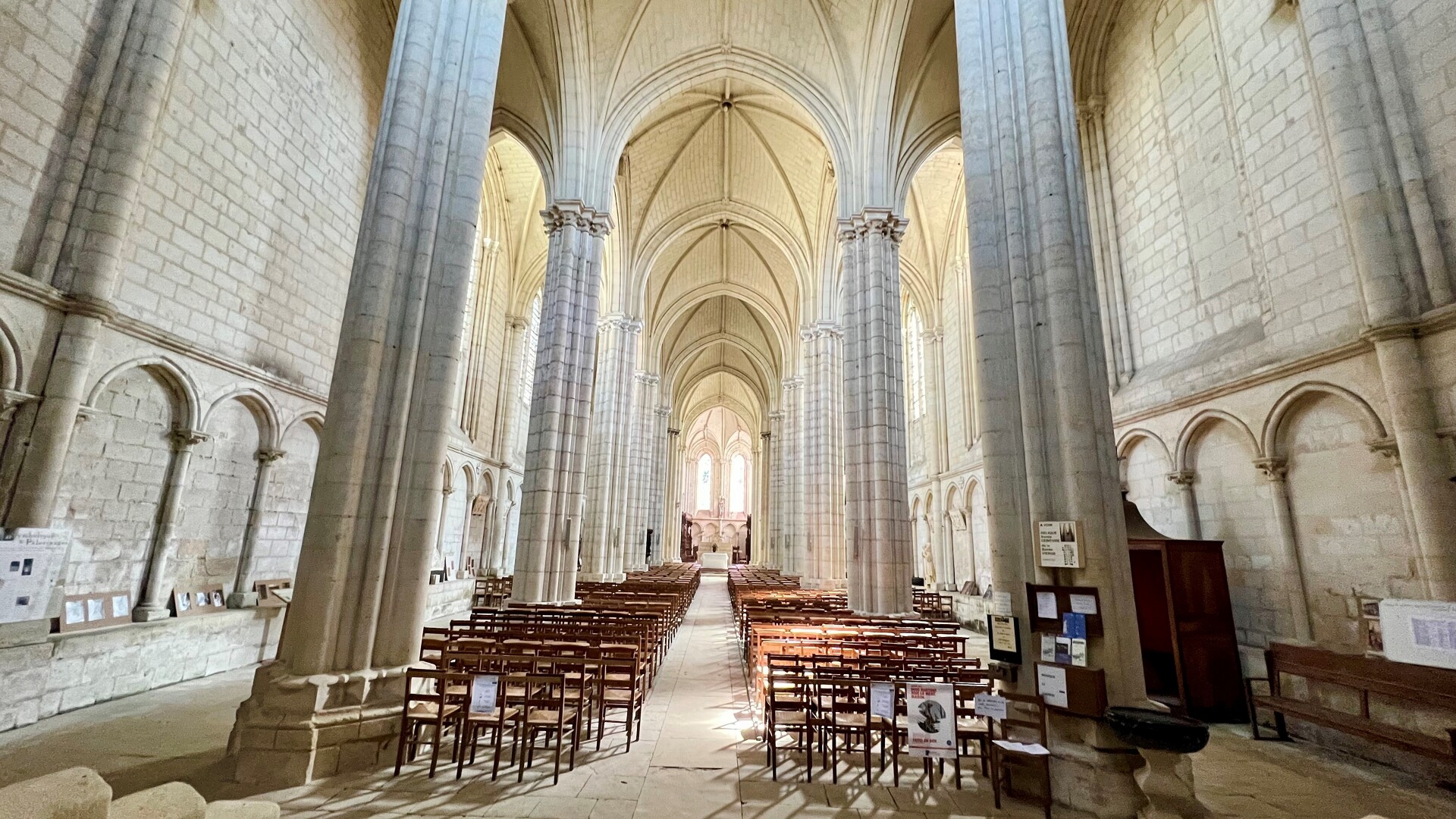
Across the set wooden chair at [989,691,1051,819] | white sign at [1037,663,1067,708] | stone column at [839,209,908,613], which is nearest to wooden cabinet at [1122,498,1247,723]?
white sign at [1037,663,1067,708]

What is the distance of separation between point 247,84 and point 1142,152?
14318 mm

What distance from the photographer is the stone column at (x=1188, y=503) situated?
8516mm

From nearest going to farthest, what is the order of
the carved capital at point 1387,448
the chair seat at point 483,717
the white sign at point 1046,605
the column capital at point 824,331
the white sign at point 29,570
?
1. the chair seat at point 483,717
2. the white sign at point 1046,605
3. the white sign at point 29,570
4. the carved capital at point 1387,448
5. the column capital at point 824,331

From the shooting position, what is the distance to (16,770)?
14.2ft

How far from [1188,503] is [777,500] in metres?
20.7

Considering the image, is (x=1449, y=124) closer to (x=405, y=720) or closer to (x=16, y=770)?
(x=405, y=720)

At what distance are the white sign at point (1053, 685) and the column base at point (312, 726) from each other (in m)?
5.13

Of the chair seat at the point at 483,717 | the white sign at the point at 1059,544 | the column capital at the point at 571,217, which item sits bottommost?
the chair seat at the point at 483,717

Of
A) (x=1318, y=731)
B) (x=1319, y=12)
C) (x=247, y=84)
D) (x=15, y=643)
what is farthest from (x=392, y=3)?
(x=1318, y=731)

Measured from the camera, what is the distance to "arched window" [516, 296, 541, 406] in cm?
2075

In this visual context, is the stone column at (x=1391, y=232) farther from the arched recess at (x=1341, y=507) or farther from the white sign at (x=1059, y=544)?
the white sign at (x=1059, y=544)

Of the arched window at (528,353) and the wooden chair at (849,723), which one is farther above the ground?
the arched window at (528,353)

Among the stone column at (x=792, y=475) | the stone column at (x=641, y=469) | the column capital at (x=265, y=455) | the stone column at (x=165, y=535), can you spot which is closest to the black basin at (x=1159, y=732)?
the stone column at (x=165, y=535)

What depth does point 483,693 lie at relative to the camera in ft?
13.9
